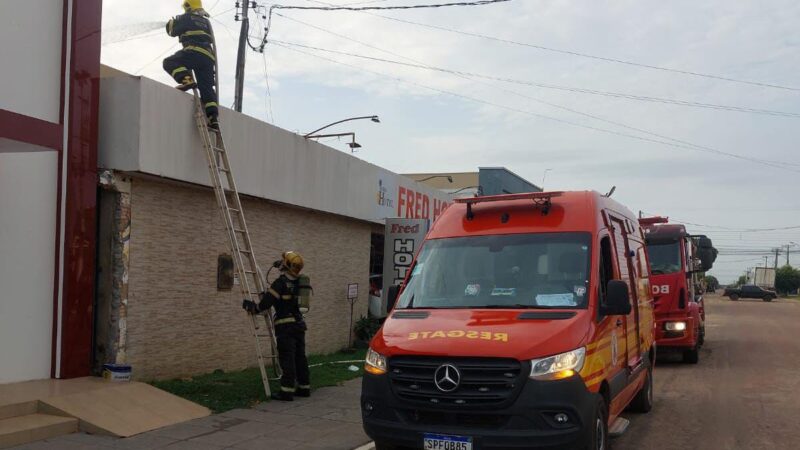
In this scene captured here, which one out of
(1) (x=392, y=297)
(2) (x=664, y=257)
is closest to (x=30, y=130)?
(1) (x=392, y=297)

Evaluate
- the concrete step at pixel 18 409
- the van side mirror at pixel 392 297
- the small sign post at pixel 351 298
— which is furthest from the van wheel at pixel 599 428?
the small sign post at pixel 351 298

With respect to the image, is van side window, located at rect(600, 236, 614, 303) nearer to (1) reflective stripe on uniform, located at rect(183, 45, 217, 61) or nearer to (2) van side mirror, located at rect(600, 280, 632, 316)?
(2) van side mirror, located at rect(600, 280, 632, 316)

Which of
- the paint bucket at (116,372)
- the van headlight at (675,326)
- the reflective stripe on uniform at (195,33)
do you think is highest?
the reflective stripe on uniform at (195,33)

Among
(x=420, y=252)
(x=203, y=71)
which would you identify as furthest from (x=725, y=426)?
(x=203, y=71)

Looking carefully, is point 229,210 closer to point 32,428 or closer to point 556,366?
point 32,428

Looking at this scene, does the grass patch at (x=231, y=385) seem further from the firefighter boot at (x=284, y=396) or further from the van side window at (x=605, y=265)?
the van side window at (x=605, y=265)

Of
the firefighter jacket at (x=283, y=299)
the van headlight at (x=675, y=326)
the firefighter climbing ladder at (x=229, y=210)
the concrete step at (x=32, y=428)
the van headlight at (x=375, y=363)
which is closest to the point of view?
the van headlight at (x=375, y=363)

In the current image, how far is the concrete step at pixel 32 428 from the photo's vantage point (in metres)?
6.52

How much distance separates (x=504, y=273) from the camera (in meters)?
6.59

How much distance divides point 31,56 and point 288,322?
15.0 ft

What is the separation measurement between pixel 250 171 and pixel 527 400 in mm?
7515

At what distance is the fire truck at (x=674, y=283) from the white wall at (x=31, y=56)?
10906 mm

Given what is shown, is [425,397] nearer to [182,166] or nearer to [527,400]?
[527,400]

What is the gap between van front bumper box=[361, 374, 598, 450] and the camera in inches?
205
